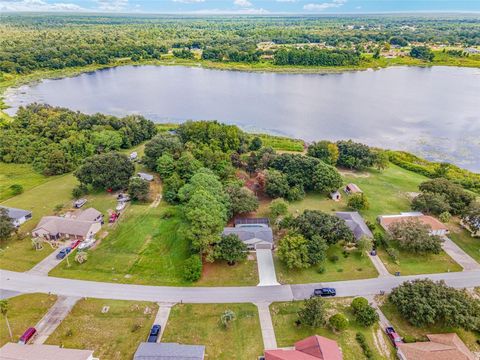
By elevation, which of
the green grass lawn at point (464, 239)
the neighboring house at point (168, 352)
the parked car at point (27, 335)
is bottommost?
the green grass lawn at point (464, 239)

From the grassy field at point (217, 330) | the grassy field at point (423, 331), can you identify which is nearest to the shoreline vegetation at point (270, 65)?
the grassy field at point (423, 331)

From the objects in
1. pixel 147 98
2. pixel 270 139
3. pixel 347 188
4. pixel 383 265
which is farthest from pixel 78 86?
pixel 383 265

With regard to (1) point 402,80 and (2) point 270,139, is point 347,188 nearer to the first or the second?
(2) point 270,139

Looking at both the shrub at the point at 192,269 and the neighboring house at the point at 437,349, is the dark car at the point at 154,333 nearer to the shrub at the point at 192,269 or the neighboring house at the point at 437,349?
the shrub at the point at 192,269

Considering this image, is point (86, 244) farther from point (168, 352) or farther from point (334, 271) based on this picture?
point (334, 271)

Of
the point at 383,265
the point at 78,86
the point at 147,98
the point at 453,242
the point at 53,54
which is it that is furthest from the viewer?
the point at 53,54
